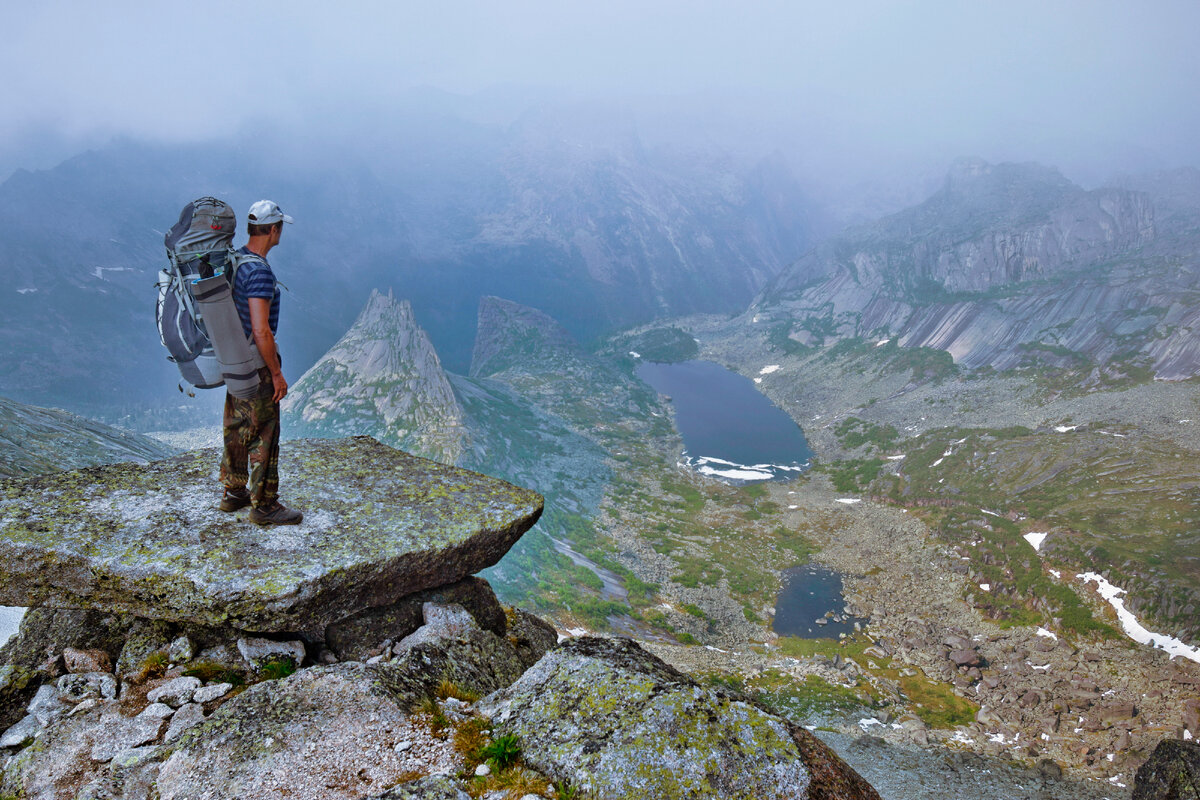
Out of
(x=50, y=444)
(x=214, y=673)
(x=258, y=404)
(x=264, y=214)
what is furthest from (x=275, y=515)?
(x=50, y=444)

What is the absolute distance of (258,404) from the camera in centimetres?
866

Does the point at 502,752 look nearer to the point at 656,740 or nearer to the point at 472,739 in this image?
the point at 472,739

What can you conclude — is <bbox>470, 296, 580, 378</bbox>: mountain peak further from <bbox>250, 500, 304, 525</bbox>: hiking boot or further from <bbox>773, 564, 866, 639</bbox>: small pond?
<bbox>250, 500, 304, 525</bbox>: hiking boot

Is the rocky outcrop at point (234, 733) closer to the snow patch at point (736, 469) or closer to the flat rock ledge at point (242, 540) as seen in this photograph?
the flat rock ledge at point (242, 540)

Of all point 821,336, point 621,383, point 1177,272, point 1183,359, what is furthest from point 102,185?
point 1177,272

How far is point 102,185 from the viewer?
15438 cm

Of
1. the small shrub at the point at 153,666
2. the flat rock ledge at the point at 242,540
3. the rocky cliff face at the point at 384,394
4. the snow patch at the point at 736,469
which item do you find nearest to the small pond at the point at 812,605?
the snow patch at the point at 736,469

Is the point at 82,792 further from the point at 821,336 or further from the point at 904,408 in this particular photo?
the point at 821,336

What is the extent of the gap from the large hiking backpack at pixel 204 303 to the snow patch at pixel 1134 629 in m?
67.1

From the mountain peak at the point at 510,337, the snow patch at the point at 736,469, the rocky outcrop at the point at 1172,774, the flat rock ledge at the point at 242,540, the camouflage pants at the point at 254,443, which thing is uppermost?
the camouflage pants at the point at 254,443

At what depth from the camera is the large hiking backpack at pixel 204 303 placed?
7781 mm

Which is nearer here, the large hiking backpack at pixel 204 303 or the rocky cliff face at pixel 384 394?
the large hiking backpack at pixel 204 303

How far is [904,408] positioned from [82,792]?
130762mm

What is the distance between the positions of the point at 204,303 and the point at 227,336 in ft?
1.63
